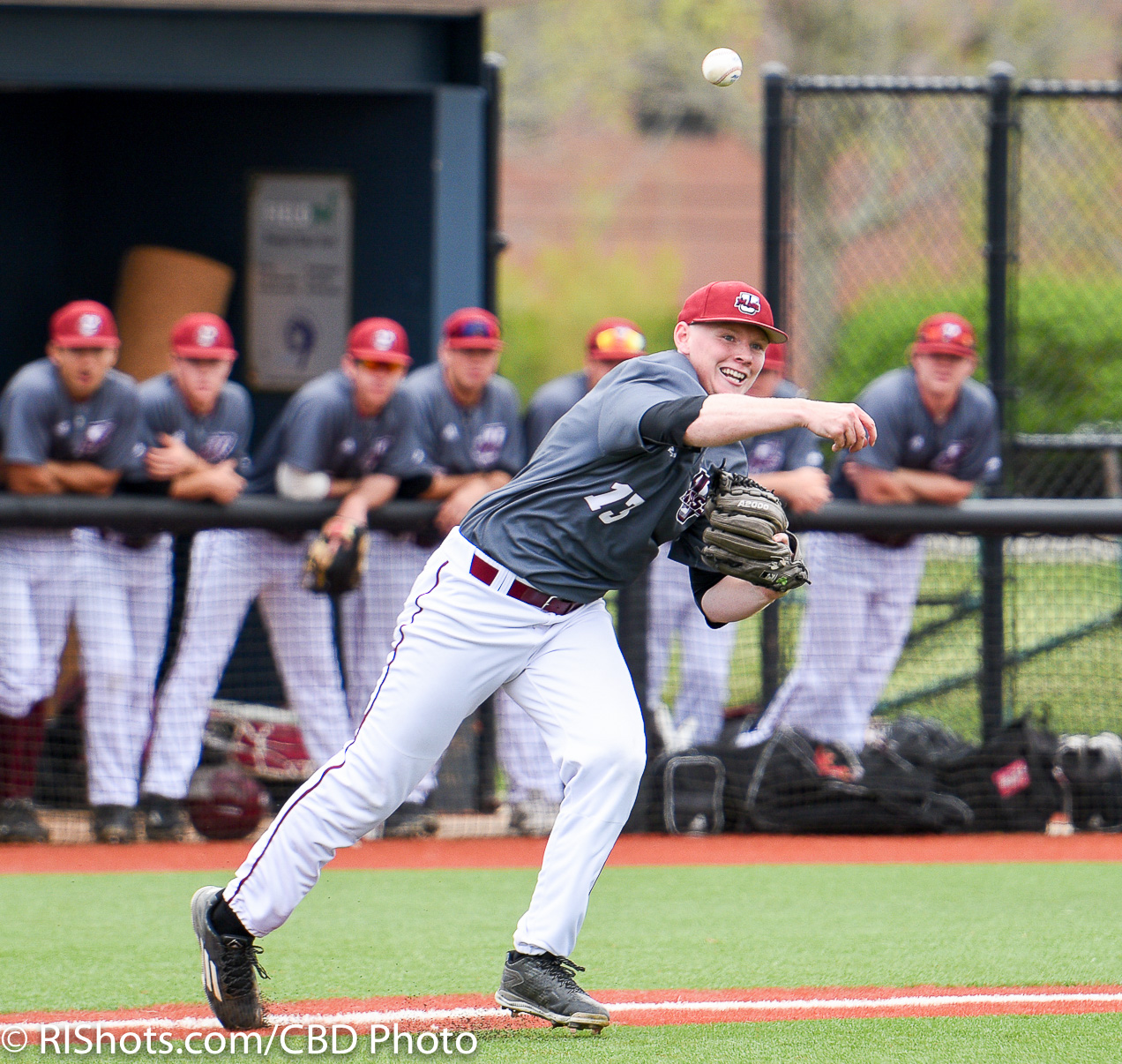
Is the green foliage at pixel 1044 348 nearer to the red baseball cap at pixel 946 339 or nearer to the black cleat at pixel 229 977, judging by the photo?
the red baseball cap at pixel 946 339

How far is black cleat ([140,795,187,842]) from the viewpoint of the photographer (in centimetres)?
605

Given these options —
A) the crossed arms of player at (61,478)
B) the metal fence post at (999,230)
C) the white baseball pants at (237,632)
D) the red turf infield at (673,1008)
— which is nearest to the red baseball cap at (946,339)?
the metal fence post at (999,230)

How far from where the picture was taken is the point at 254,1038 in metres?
3.43

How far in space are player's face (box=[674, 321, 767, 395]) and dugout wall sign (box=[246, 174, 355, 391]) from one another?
13.8ft

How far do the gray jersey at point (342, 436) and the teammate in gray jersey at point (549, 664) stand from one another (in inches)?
97.3

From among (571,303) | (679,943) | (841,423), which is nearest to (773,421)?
(841,423)

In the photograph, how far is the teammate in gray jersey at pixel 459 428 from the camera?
6199 millimetres

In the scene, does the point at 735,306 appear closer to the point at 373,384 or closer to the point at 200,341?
the point at 373,384

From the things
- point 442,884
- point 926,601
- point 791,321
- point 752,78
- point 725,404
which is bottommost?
point 442,884

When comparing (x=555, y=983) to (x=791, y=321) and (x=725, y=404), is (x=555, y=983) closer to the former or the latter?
(x=725, y=404)

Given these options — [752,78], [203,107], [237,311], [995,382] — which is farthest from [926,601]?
[752,78]

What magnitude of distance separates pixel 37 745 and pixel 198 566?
871 millimetres

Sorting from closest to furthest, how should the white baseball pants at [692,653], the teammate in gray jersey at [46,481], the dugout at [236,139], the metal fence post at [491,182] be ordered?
the teammate in gray jersey at [46,481] → the white baseball pants at [692,653] → the dugout at [236,139] → the metal fence post at [491,182]

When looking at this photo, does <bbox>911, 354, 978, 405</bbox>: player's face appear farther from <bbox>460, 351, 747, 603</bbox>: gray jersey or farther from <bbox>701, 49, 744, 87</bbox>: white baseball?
<bbox>460, 351, 747, 603</bbox>: gray jersey
